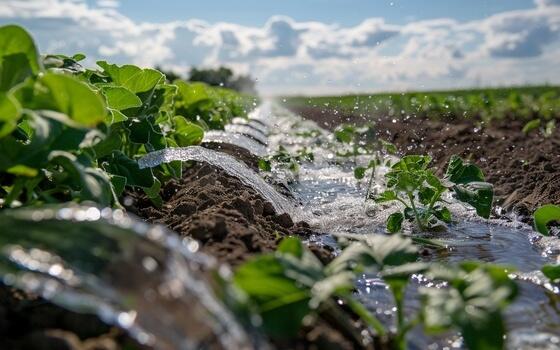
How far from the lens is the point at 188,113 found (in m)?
6.13

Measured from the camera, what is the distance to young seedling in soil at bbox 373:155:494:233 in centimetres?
306

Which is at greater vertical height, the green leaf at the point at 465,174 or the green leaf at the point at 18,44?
the green leaf at the point at 18,44

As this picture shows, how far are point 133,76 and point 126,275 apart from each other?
2.16 m

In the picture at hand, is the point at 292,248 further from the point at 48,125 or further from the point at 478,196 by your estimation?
the point at 478,196

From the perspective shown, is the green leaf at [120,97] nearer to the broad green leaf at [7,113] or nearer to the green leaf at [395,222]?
the broad green leaf at [7,113]

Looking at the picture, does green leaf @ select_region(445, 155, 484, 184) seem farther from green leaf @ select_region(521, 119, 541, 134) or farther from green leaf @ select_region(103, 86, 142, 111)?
green leaf @ select_region(521, 119, 541, 134)

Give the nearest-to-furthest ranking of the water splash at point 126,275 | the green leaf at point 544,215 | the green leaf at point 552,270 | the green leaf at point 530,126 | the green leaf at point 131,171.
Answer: the water splash at point 126,275 < the green leaf at point 552,270 < the green leaf at point 544,215 < the green leaf at point 131,171 < the green leaf at point 530,126

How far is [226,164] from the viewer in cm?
415

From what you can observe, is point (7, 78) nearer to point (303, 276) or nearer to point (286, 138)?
point (303, 276)

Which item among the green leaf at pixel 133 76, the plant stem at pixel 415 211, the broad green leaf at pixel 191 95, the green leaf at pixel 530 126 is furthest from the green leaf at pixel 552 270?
the green leaf at pixel 530 126

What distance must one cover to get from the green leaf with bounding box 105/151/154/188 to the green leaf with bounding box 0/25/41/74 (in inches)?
39.1

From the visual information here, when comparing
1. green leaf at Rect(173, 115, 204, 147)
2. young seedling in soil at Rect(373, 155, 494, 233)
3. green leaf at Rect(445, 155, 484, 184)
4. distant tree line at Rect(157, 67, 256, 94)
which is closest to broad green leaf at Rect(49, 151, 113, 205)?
young seedling in soil at Rect(373, 155, 494, 233)

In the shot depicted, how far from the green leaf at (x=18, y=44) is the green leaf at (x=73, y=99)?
0.56 feet

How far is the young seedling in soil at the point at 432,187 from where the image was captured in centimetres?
306
